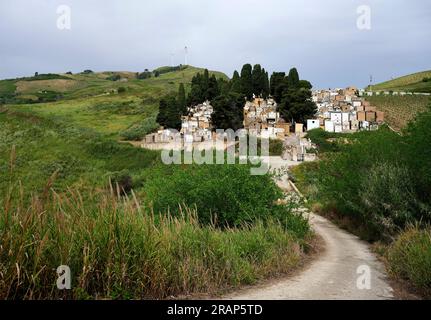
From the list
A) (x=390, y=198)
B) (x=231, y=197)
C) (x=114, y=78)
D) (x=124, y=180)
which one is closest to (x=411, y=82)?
(x=124, y=180)

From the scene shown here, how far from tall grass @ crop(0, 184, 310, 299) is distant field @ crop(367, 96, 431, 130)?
56.7m

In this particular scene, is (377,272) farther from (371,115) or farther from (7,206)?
(371,115)

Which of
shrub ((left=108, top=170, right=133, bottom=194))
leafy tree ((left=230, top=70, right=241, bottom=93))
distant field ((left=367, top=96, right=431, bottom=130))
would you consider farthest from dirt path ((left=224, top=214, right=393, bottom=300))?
distant field ((left=367, top=96, right=431, bottom=130))

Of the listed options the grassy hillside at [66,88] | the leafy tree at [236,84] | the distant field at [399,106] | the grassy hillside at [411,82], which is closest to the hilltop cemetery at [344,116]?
the distant field at [399,106]

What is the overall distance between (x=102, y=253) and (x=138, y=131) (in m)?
54.8

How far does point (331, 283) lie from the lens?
31.8 feet

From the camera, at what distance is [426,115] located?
16938 mm

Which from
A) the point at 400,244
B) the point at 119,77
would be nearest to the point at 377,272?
the point at 400,244

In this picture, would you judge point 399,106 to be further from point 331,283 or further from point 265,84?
point 331,283

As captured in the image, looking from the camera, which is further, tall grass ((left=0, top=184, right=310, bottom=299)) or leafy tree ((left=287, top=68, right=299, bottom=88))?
leafy tree ((left=287, top=68, right=299, bottom=88))

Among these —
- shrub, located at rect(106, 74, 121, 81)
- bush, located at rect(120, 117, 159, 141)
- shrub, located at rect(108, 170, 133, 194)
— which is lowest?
shrub, located at rect(108, 170, 133, 194)

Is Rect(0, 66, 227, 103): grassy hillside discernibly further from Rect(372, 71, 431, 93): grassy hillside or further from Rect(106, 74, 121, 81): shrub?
Rect(372, 71, 431, 93): grassy hillside

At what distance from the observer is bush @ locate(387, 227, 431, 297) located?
29.5 feet

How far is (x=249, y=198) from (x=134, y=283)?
782 centimetres
